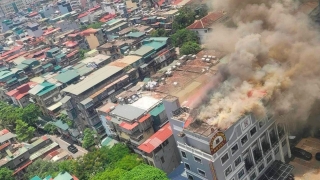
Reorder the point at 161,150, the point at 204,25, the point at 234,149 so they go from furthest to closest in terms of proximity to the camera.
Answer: the point at 204,25, the point at 161,150, the point at 234,149

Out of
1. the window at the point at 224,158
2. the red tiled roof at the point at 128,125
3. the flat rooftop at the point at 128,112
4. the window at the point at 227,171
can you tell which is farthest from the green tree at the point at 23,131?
the window at the point at 224,158

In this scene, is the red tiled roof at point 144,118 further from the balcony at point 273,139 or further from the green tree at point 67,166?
the balcony at point 273,139

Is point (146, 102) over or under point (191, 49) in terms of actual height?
over

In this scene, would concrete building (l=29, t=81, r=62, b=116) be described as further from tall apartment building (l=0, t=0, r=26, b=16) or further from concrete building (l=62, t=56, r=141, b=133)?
tall apartment building (l=0, t=0, r=26, b=16)

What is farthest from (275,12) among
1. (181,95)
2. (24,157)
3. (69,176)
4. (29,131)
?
(29,131)

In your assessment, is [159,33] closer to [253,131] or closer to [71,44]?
[71,44]

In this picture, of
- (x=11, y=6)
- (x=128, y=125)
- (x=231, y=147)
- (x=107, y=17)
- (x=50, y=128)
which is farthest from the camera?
(x=11, y=6)

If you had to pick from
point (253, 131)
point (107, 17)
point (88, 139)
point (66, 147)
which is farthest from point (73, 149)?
point (107, 17)

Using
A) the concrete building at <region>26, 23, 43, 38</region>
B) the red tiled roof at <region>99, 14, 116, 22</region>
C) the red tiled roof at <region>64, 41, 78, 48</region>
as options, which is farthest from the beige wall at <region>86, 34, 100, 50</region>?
the concrete building at <region>26, 23, 43, 38</region>
